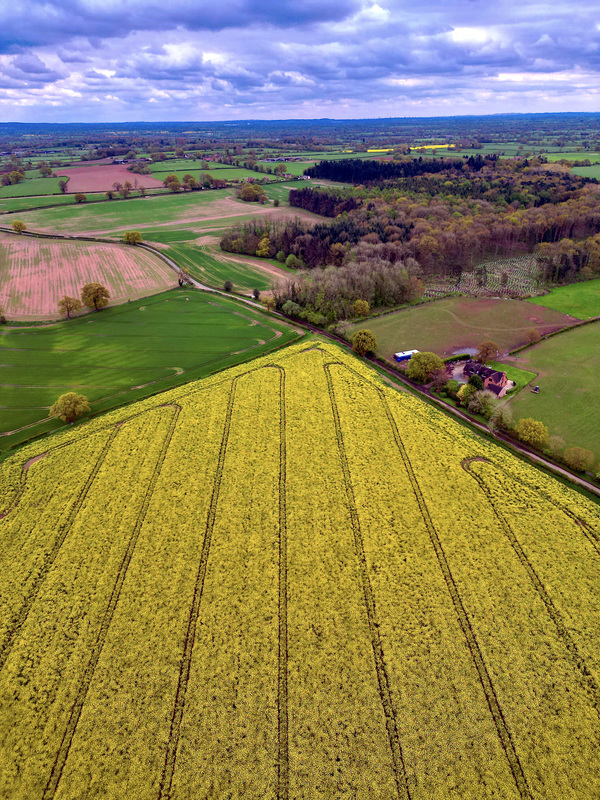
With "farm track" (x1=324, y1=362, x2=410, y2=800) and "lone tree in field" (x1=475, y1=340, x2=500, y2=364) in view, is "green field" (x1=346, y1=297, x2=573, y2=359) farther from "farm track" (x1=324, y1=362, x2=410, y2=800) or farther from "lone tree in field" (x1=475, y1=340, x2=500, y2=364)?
"farm track" (x1=324, y1=362, x2=410, y2=800)

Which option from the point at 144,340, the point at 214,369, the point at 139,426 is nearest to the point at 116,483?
the point at 139,426

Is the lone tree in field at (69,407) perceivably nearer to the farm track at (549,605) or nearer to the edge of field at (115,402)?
the edge of field at (115,402)

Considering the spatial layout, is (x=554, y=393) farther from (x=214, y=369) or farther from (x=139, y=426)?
(x=139, y=426)

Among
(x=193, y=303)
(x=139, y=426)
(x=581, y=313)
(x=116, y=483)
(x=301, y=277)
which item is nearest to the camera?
(x=116, y=483)

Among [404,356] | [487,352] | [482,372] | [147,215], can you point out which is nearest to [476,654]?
[482,372]

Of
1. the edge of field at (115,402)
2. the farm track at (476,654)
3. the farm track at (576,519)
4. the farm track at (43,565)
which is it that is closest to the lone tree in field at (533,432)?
the farm track at (576,519)

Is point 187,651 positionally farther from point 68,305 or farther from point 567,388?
point 68,305
